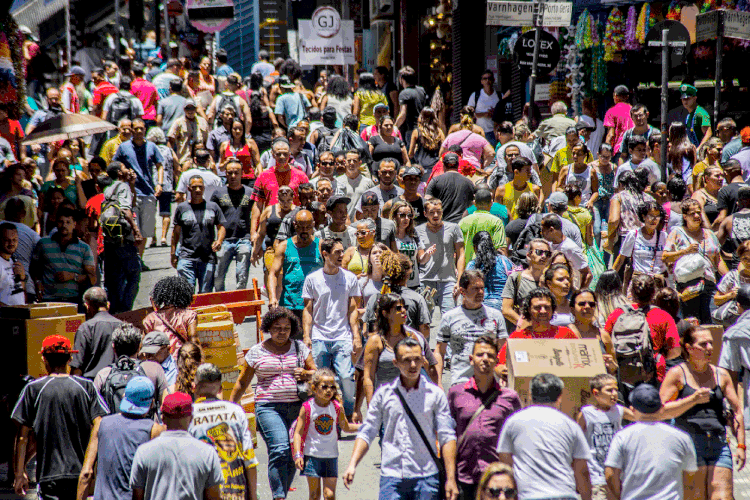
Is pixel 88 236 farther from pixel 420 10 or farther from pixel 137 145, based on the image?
pixel 420 10

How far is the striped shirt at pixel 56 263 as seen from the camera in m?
10.1

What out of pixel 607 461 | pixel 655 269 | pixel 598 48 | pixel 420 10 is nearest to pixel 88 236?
pixel 655 269

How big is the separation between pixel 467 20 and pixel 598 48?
3.12 meters

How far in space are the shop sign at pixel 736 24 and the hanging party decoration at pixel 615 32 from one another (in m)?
5.92

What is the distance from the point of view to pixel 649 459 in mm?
5801

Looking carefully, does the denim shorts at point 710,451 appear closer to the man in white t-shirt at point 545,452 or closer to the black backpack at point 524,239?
the man in white t-shirt at point 545,452

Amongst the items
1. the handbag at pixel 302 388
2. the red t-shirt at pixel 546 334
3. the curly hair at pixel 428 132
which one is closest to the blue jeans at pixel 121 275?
the handbag at pixel 302 388

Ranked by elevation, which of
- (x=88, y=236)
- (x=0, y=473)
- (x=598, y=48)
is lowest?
(x=0, y=473)

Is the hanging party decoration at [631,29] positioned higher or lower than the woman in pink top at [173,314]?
higher

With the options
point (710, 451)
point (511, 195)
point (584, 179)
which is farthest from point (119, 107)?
point (710, 451)

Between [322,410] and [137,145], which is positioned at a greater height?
[137,145]

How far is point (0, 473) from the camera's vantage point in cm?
825

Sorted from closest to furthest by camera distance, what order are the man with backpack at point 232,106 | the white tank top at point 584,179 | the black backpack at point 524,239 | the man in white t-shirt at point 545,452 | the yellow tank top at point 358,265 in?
the man in white t-shirt at point 545,452, the yellow tank top at point 358,265, the black backpack at point 524,239, the white tank top at point 584,179, the man with backpack at point 232,106

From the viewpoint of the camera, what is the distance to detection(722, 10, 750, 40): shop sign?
13203 mm
